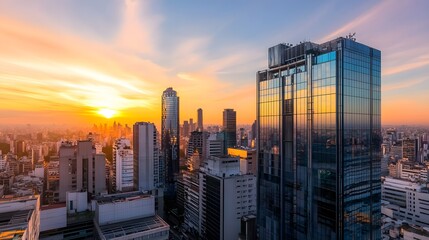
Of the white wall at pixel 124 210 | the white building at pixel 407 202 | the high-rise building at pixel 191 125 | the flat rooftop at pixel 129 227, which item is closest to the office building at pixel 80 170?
the white wall at pixel 124 210

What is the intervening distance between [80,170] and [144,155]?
1245cm

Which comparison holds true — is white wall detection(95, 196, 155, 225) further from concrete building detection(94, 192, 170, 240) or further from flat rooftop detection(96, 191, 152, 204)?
flat rooftop detection(96, 191, 152, 204)

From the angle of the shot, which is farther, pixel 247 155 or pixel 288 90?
pixel 247 155

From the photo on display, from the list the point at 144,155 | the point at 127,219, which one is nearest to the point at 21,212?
the point at 127,219

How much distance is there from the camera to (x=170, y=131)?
8612 cm

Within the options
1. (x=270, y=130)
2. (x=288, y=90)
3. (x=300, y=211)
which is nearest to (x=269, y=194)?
(x=300, y=211)

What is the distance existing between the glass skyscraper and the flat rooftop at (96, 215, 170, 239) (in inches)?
587

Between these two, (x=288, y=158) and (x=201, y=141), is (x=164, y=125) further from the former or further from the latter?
(x=288, y=158)

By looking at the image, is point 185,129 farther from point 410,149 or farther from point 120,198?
point 120,198

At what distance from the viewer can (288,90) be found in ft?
72.6

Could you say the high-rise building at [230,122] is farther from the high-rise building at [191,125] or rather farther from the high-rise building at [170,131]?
the high-rise building at [191,125]

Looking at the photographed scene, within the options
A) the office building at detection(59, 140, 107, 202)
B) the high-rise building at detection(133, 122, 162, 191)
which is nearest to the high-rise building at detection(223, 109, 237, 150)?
the high-rise building at detection(133, 122, 162, 191)

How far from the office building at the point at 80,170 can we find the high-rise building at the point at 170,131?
24.9m

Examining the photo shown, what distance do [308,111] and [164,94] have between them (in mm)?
76909
